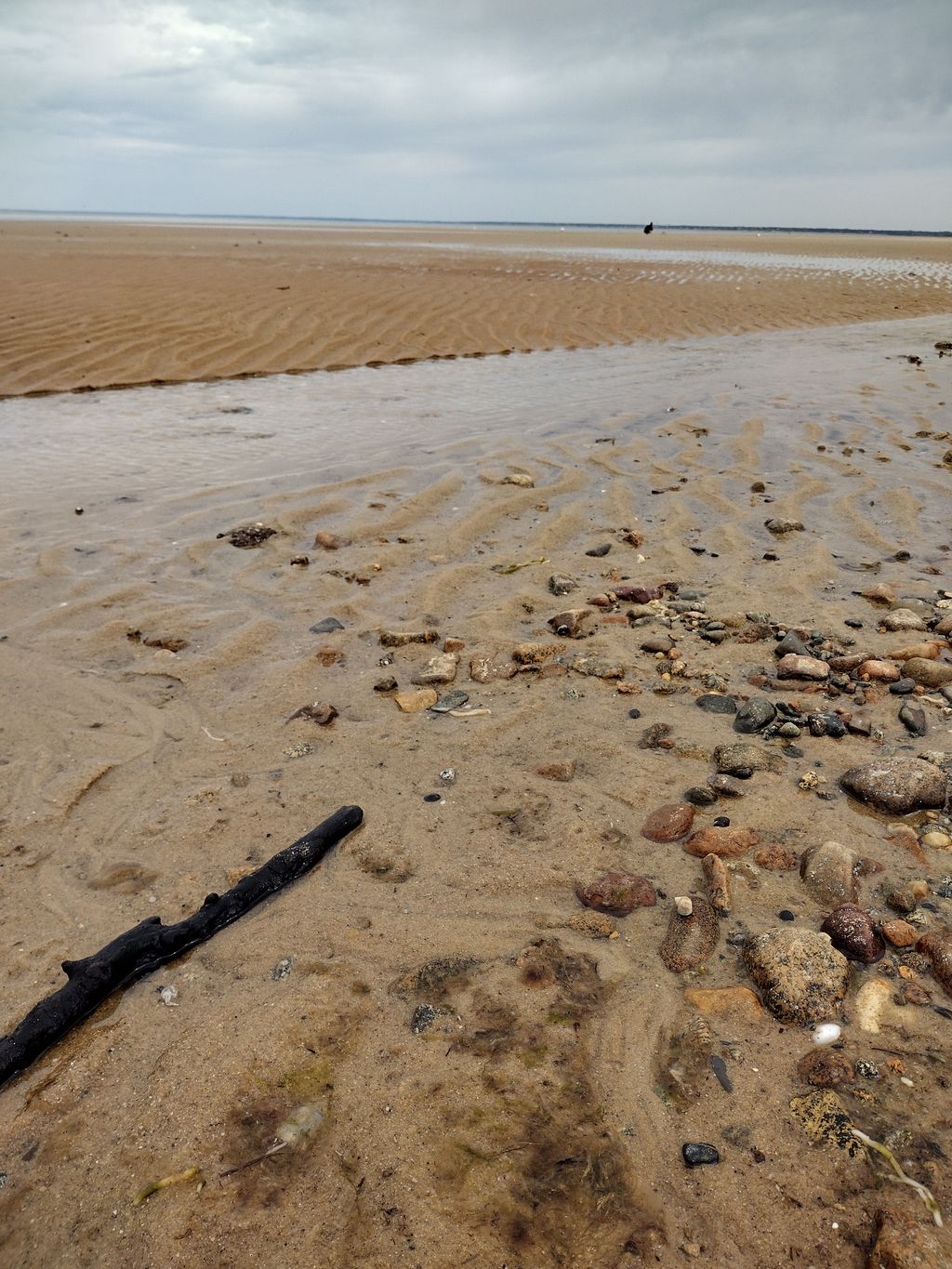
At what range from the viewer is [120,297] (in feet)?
36.1

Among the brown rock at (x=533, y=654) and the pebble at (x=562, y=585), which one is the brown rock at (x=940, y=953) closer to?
the brown rock at (x=533, y=654)

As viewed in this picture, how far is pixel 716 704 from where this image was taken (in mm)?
2811

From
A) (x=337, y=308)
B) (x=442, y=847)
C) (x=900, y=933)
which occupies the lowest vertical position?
(x=442, y=847)

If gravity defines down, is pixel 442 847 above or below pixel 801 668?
below

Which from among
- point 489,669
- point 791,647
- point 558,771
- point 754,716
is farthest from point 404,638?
point 791,647

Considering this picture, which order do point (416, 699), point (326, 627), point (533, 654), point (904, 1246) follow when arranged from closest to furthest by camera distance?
point (904, 1246) < point (416, 699) < point (533, 654) < point (326, 627)

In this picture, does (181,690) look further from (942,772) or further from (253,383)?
(253,383)

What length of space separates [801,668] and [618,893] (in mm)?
1316

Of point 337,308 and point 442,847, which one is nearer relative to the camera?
point 442,847

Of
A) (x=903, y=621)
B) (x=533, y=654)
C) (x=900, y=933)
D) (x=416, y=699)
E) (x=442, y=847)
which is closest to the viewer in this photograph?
(x=900, y=933)

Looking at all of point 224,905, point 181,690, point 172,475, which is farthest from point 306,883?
point 172,475

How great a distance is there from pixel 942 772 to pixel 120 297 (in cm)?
1175

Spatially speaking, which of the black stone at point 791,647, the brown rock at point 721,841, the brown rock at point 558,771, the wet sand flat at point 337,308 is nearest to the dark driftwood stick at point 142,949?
the brown rock at point 558,771

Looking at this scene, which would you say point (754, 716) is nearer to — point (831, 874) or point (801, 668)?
point (801, 668)
